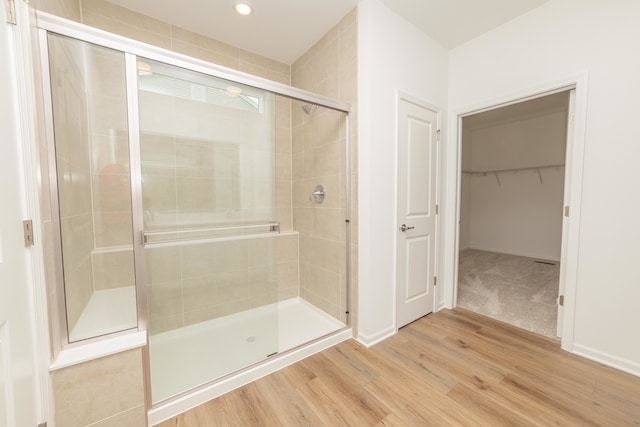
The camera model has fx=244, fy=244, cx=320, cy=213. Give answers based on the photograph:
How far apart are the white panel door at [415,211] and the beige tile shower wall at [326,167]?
0.44 m

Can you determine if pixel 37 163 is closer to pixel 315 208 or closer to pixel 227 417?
pixel 227 417

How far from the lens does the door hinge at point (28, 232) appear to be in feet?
3.21

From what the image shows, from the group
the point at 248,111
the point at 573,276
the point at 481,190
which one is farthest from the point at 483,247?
the point at 248,111

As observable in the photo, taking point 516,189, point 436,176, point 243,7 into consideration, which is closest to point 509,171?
point 516,189

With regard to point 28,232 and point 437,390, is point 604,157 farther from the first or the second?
point 28,232

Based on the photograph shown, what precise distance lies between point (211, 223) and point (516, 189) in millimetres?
5693

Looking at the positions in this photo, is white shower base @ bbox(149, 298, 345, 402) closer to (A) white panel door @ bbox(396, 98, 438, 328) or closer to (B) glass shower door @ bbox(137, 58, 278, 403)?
(B) glass shower door @ bbox(137, 58, 278, 403)

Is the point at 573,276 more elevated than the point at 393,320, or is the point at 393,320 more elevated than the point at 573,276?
the point at 573,276

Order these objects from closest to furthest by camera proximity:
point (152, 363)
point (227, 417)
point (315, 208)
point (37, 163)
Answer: point (37, 163), point (227, 417), point (152, 363), point (315, 208)

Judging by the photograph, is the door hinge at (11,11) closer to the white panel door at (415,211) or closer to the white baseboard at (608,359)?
the white panel door at (415,211)

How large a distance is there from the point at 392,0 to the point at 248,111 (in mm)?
1408

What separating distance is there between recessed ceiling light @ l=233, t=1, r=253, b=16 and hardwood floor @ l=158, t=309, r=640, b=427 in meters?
2.78

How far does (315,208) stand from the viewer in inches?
100

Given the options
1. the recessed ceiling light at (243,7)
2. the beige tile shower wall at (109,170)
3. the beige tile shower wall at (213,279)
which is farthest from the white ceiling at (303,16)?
the beige tile shower wall at (213,279)
